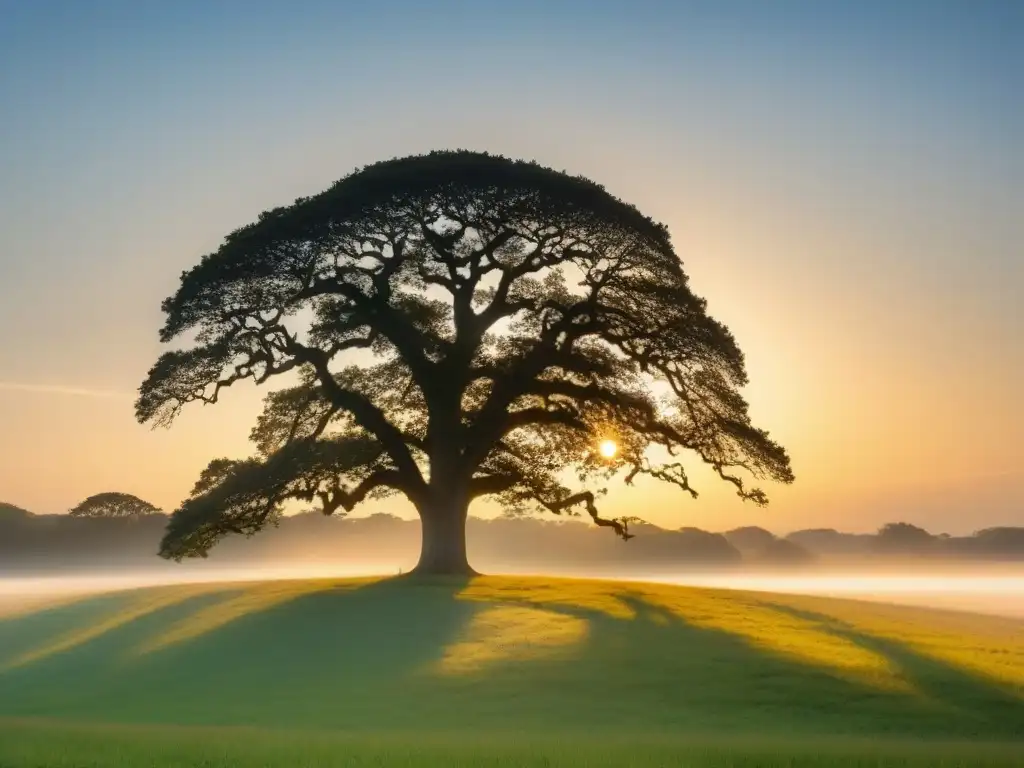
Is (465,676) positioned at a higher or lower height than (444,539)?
lower

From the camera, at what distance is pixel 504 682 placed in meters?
24.6

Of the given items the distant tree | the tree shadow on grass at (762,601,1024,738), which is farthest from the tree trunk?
the distant tree

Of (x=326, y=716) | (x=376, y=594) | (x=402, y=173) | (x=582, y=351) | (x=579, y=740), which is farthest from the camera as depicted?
(x=582, y=351)

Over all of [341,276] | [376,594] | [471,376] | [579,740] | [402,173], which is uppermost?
[402,173]

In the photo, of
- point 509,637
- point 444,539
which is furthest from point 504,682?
point 444,539

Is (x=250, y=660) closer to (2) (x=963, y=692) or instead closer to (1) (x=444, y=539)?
(1) (x=444, y=539)

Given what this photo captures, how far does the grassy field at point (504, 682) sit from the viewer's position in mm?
17344

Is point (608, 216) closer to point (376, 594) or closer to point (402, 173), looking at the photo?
point (402, 173)

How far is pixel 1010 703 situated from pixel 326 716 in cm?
1456

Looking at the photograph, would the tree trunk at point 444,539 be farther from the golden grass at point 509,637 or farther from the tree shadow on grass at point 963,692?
the tree shadow on grass at point 963,692

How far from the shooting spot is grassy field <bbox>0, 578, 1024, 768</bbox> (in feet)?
56.9

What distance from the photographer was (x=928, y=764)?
16141mm

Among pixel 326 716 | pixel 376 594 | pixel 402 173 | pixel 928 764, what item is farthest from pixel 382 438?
pixel 928 764

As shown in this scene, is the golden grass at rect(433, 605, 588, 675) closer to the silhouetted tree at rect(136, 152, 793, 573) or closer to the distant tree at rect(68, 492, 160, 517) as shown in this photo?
the silhouetted tree at rect(136, 152, 793, 573)
